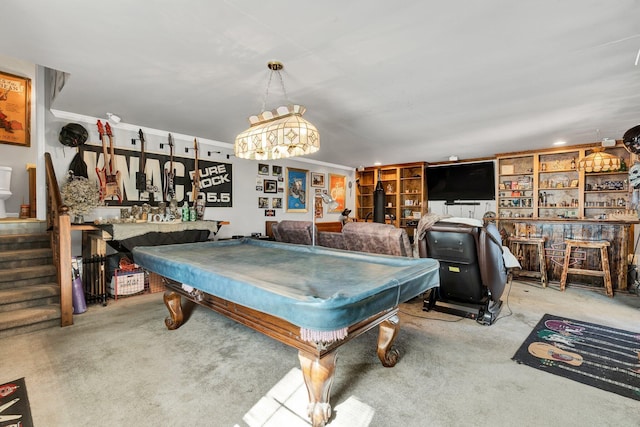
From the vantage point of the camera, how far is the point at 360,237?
11.5 feet

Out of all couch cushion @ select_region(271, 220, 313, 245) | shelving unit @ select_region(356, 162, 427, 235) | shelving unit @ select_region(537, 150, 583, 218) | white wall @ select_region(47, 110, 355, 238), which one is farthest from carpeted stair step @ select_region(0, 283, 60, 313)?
shelving unit @ select_region(537, 150, 583, 218)

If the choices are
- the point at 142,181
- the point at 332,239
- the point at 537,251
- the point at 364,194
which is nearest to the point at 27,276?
the point at 142,181

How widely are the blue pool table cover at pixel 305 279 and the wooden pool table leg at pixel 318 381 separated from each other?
326 millimetres

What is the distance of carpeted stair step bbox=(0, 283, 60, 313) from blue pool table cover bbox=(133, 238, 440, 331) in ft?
4.46

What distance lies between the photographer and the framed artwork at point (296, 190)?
261 inches

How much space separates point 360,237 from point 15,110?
5.92 metres

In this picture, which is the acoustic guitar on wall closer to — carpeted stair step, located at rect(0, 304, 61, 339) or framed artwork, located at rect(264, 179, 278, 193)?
carpeted stair step, located at rect(0, 304, 61, 339)

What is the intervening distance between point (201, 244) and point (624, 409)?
3683 millimetres

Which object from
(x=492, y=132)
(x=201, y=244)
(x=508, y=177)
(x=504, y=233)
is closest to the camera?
(x=201, y=244)

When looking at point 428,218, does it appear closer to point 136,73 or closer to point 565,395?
point 565,395

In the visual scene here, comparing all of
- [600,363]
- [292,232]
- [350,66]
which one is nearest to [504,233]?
[600,363]

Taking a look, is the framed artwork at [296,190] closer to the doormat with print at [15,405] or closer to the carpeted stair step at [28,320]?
the carpeted stair step at [28,320]

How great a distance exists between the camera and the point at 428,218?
3.47 metres

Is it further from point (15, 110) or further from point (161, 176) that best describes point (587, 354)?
point (15, 110)
